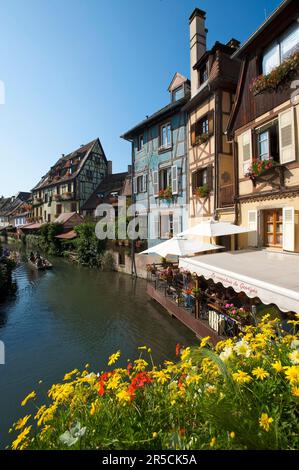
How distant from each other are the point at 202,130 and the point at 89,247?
1543cm

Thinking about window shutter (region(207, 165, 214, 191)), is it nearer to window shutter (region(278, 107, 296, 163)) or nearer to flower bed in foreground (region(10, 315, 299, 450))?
window shutter (region(278, 107, 296, 163))

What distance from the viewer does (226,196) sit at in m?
11.6

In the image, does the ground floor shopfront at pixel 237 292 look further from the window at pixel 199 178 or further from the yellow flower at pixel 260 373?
the window at pixel 199 178

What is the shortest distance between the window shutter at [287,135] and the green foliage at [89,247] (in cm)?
1722

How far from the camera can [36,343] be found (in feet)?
29.2

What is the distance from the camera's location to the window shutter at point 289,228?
25.3 ft

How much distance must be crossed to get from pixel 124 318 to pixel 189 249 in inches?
175

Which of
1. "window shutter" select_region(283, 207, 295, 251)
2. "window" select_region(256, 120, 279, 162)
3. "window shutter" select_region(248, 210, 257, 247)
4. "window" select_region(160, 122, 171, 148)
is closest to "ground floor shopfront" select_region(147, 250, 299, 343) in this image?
"window shutter" select_region(283, 207, 295, 251)

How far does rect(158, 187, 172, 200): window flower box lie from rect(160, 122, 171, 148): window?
9.62 feet

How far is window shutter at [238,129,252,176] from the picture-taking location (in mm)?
9539

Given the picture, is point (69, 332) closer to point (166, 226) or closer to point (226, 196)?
point (226, 196)

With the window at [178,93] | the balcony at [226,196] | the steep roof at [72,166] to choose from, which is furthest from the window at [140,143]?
the steep roof at [72,166]

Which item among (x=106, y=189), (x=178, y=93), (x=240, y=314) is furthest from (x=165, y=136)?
(x=106, y=189)

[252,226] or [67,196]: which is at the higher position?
Result: [67,196]
